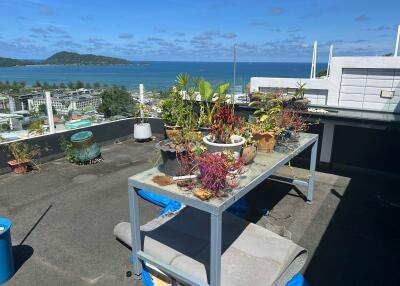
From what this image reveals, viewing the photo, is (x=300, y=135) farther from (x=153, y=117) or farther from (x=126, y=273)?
(x=153, y=117)

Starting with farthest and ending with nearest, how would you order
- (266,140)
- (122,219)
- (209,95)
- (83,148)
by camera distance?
1. (83,148)
2. (122,219)
3. (266,140)
4. (209,95)

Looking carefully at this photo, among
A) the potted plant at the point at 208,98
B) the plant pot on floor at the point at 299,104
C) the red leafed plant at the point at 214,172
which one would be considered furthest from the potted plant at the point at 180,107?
the plant pot on floor at the point at 299,104

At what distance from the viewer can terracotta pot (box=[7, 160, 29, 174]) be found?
21.5 feet

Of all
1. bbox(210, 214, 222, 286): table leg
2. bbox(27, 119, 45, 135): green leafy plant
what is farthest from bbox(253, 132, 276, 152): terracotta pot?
bbox(27, 119, 45, 135): green leafy plant

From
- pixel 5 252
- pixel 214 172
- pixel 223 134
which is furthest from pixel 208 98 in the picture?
pixel 5 252

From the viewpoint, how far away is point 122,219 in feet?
15.4

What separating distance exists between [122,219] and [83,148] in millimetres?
3125

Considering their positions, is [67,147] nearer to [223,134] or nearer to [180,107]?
[180,107]

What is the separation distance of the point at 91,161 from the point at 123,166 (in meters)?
0.84

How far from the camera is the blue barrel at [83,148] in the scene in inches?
282

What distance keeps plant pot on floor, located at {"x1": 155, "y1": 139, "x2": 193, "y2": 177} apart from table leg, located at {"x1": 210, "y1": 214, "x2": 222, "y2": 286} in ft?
2.21

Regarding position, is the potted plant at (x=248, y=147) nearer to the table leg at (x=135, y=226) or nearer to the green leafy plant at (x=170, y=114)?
the green leafy plant at (x=170, y=114)

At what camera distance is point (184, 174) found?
2998 mm

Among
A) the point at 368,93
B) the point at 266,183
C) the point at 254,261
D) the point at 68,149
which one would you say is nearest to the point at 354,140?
the point at 368,93
